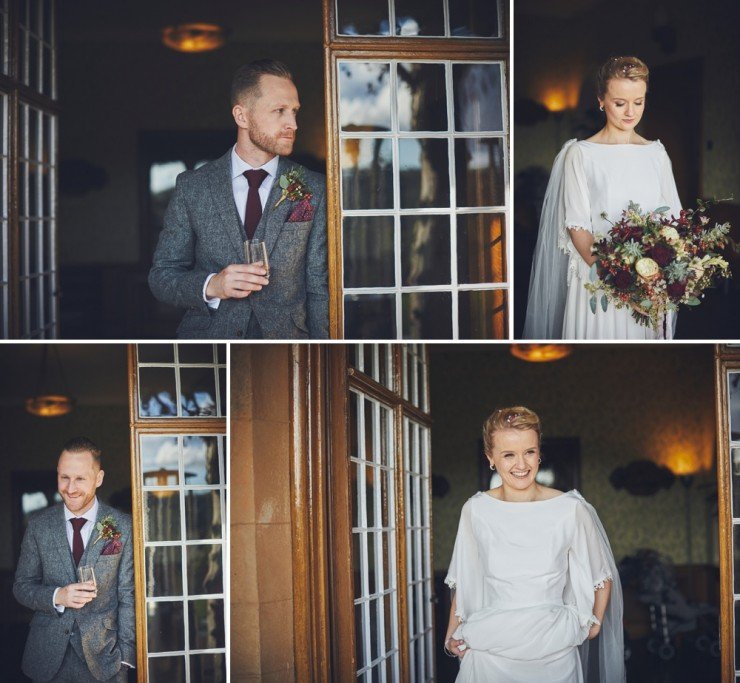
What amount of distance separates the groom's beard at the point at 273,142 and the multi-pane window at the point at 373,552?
107 centimetres

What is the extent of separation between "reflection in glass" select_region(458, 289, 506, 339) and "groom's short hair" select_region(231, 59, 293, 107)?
3.93 feet

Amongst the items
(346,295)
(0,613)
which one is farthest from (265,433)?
(0,613)

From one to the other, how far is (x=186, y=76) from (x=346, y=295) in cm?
115

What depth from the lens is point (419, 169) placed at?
16.5 ft

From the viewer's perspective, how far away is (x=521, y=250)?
5059mm

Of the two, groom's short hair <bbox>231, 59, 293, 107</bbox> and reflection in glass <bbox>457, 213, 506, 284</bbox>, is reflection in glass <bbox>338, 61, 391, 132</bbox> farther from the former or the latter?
reflection in glass <bbox>457, 213, 506, 284</bbox>

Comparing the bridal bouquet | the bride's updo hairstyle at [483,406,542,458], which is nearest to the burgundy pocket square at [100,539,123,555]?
the bride's updo hairstyle at [483,406,542,458]

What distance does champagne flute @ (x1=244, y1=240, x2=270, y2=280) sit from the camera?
16.4 feet

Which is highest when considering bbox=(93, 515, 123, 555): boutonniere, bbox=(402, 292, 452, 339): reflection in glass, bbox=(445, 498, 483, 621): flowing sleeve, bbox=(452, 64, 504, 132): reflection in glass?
bbox=(452, 64, 504, 132): reflection in glass

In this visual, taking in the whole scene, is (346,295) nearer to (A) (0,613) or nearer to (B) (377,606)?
(B) (377,606)

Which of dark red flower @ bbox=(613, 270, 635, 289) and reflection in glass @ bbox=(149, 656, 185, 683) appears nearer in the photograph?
reflection in glass @ bbox=(149, 656, 185, 683)

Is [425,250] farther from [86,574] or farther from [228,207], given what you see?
[86,574]

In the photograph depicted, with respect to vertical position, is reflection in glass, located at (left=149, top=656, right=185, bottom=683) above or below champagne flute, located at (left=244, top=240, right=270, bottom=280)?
below

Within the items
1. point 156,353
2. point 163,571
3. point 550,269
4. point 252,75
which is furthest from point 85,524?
point 550,269
